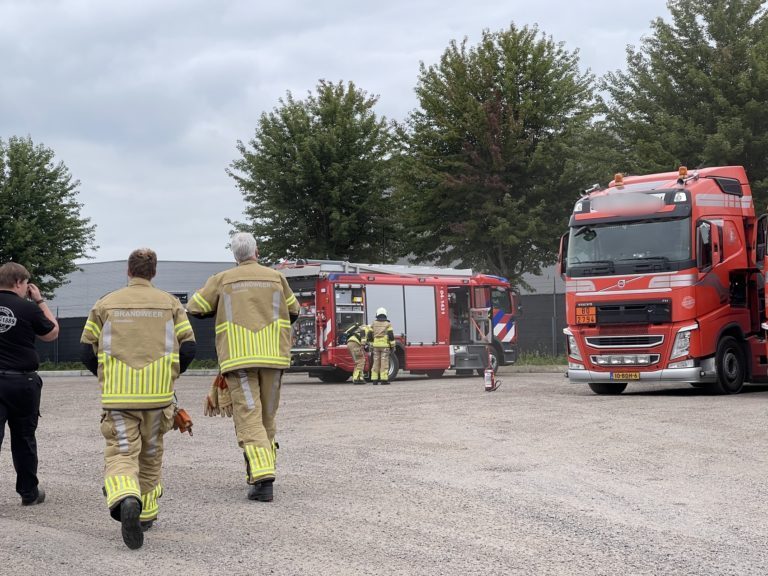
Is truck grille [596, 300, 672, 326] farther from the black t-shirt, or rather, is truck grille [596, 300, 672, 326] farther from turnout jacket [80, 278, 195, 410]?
turnout jacket [80, 278, 195, 410]

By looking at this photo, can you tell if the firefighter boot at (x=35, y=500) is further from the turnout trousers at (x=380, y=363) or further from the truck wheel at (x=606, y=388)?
the turnout trousers at (x=380, y=363)

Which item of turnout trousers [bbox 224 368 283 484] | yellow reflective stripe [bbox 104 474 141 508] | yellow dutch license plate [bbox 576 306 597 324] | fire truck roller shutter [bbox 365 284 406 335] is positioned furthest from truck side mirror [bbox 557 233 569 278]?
yellow reflective stripe [bbox 104 474 141 508]

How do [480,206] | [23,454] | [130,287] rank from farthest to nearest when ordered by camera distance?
[480,206] → [23,454] → [130,287]

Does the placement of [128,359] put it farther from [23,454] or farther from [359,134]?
[359,134]

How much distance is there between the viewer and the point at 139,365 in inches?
270

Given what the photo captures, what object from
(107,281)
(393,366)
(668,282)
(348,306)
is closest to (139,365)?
(668,282)

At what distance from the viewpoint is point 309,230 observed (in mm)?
36656

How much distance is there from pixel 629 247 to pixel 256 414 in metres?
10.9

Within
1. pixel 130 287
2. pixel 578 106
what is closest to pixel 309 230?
pixel 578 106

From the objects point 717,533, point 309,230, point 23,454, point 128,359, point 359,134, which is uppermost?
point 359,134

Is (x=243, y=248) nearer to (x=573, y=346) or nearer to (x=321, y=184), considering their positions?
(x=573, y=346)

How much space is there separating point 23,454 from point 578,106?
2773 cm

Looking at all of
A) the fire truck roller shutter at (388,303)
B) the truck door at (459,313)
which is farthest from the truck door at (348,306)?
the truck door at (459,313)

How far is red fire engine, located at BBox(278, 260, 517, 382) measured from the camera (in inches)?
1025
